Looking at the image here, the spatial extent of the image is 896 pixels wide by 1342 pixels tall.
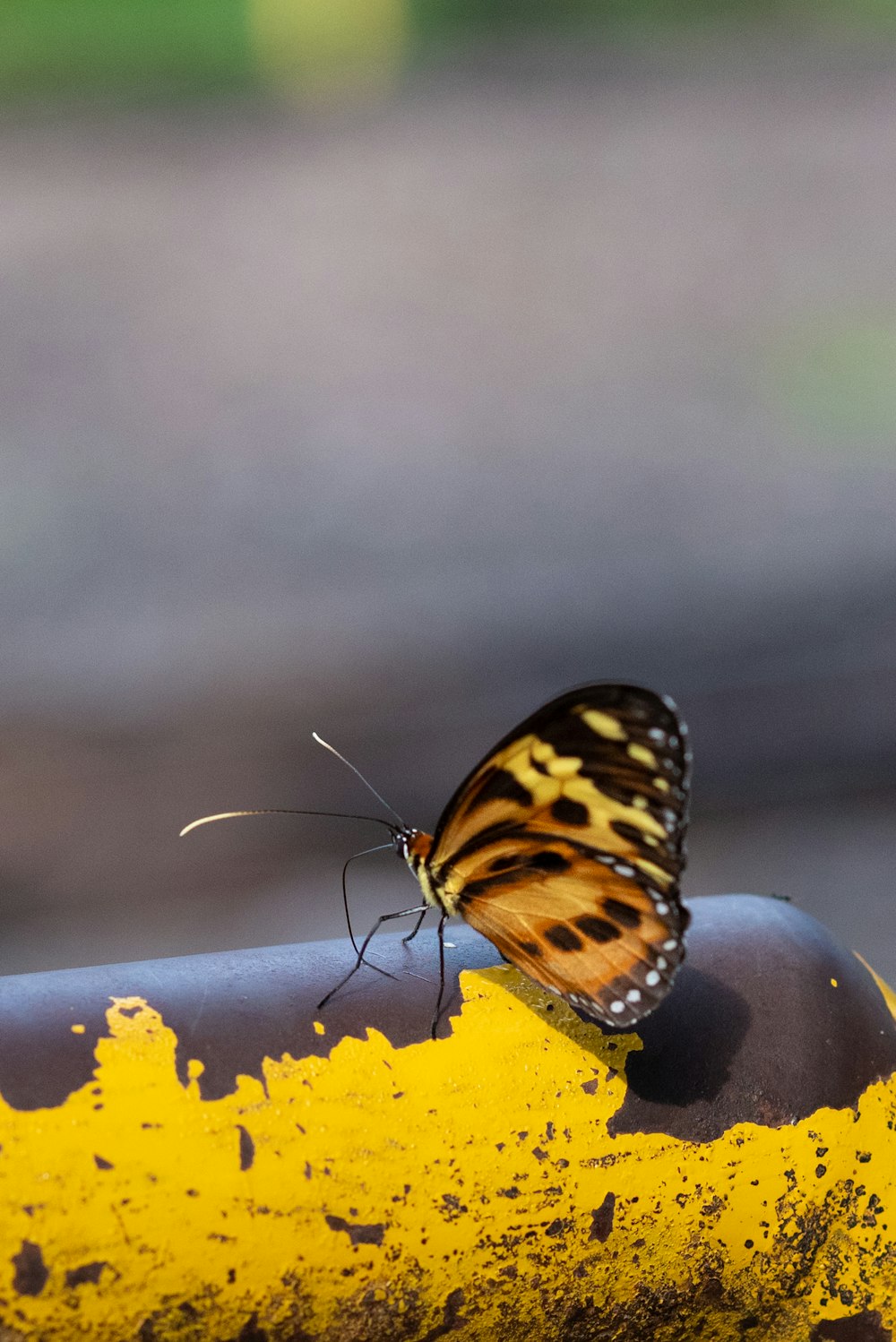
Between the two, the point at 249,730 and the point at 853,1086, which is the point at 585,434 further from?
the point at 853,1086

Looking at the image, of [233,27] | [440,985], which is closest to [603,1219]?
[440,985]

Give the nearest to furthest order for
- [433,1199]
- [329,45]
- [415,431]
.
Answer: [433,1199], [415,431], [329,45]

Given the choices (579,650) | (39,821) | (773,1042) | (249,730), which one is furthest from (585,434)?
(773,1042)

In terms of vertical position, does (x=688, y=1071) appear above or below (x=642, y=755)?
below

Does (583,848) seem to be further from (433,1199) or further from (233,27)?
(233,27)

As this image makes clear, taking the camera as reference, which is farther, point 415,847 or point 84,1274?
point 415,847

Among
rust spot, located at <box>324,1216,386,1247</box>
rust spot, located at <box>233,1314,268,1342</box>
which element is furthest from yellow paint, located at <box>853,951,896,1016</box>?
rust spot, located at <box>233,1314,268,1342</box>

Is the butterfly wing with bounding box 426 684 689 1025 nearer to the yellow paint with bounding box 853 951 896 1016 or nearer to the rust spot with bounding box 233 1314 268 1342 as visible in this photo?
the yellow paint with bounding box 853 951 896 1016
